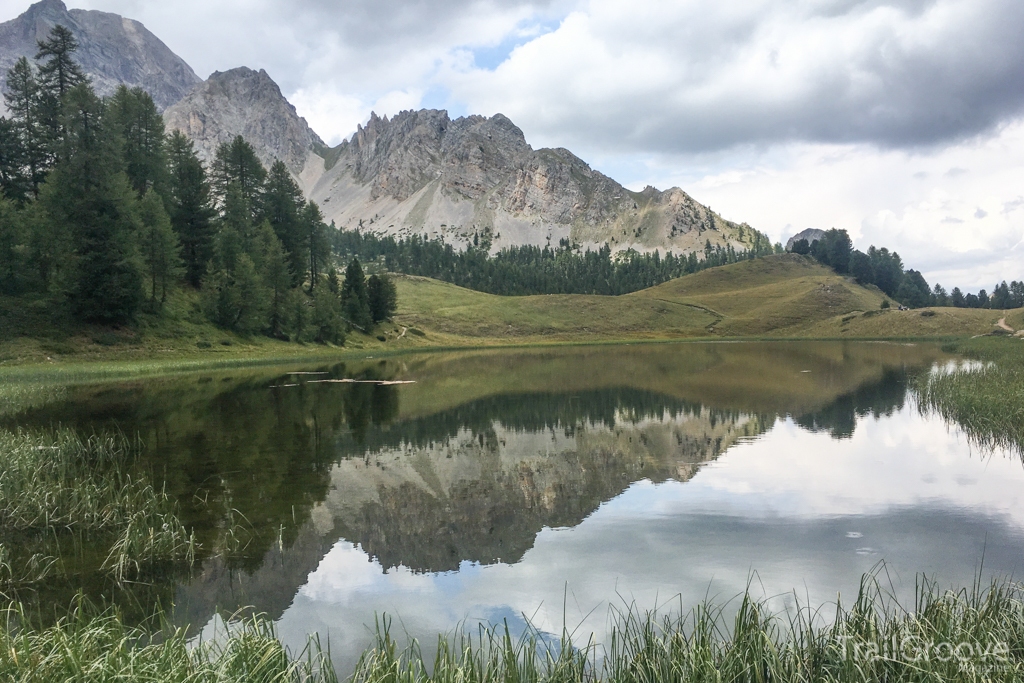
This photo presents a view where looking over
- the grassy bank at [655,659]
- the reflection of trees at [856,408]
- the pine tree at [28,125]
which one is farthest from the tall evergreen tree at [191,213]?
the grassy bank at [655,659]

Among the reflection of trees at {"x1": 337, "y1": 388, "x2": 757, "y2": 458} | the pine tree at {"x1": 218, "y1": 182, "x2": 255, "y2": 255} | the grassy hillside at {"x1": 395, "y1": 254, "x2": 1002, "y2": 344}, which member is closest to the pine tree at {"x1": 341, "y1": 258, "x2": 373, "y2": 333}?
the grassy hillside at {"x1": 395, "y1": 254, "x2": 1002, "y2": 344}

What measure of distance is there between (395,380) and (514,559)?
148 feet

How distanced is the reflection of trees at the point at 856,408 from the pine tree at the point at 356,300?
281 ft

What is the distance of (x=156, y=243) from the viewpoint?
72.8 metres

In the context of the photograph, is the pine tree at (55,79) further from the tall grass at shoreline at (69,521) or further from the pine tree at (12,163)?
the tall grass at shoreline at (69,521)

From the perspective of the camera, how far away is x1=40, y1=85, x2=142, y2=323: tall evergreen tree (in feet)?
205

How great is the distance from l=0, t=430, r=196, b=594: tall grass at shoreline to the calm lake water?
83cm

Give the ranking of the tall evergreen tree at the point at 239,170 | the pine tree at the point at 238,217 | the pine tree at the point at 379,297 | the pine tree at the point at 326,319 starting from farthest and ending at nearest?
1. the pine tree at the point at 379,297
2. the tall evergreen tree at the point at 239,170
3. the pine tree at the point at 326,319
4. the pine tree at the point at 238,217

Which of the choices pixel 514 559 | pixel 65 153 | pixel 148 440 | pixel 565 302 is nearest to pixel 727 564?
pixel 514 559

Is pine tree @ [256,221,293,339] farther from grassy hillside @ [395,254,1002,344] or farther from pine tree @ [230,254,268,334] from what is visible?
grassy hillside @ [395,254,1002,344]

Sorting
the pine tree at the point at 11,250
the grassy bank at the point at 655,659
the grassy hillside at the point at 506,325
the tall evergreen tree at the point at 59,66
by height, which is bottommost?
the grassy bank at the point at 655,659

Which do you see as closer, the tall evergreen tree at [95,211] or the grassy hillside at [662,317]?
the tall evergreen tree at [95,211]

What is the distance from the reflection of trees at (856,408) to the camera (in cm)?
3138

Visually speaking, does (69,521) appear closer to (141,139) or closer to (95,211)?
(95,211)
